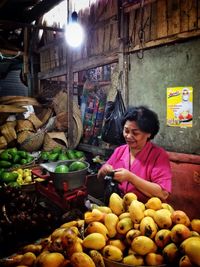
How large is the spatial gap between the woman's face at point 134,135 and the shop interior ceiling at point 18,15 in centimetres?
473

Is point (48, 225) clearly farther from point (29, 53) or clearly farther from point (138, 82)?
point (29, 53)

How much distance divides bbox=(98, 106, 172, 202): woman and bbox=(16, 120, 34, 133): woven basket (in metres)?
4.32

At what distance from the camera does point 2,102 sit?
7.18 meters

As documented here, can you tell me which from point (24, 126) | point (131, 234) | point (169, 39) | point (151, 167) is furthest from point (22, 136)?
point (131, 234)

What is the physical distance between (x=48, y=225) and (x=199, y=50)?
131 inches

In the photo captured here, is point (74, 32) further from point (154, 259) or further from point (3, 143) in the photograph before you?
point (154, 259)

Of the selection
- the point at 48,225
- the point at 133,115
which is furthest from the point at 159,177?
the point at 48,225

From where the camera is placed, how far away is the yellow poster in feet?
13.4

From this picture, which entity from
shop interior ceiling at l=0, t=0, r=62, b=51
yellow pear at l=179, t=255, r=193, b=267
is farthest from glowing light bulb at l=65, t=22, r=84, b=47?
yellow pear at l=179, t=255, r=193, b=267

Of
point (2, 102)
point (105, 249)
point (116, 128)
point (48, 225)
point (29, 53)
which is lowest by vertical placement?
point (48, 225)

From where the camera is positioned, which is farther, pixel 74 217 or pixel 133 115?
pixel 133 115

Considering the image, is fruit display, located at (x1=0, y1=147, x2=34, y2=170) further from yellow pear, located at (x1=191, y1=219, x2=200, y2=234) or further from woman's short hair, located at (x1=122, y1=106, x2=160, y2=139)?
yellow pear, located at (x1=191, y1=219, x2=200, y2=234)

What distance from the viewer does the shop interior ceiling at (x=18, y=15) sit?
6719mm

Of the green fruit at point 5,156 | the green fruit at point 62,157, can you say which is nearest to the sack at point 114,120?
the green fruit at point 62,157
